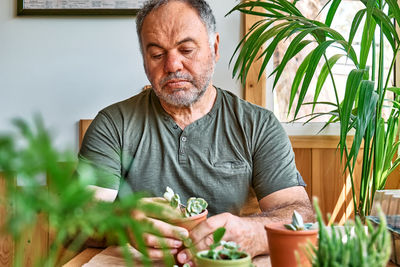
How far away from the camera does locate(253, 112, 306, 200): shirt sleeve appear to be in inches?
61.6

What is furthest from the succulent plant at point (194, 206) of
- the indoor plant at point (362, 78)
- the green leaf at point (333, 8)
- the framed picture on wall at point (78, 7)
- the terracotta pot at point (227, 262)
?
the framed picture on wall at point (78, 7)

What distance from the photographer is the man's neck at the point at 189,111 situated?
67.1 inches

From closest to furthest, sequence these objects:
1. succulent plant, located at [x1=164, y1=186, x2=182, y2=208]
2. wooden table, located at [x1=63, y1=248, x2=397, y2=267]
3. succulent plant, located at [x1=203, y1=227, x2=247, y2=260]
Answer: succulent plant, located at [x1=203, y1=227, x2=247, y2=260] → succulent plant, located at [x1=164, y1=186, x2=182, y2=208] → wooden table, located at [x1=63, y1=248, x2=397, y2=267]

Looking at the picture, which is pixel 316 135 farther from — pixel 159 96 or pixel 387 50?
pixel 159 96

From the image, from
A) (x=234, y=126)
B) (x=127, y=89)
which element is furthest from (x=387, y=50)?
(x=127, y=89)

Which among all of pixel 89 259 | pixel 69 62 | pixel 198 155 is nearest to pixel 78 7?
pixel 69 62

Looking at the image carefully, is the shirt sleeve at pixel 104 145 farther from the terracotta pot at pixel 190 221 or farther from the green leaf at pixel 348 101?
the green leaf at pixel 348 101

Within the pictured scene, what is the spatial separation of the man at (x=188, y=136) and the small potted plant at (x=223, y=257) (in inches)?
33.8

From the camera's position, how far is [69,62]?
93.8 inches

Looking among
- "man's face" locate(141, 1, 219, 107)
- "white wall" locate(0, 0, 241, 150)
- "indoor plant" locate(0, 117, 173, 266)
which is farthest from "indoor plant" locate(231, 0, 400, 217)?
"indoor plant" locate(0, 117, 173, 266)

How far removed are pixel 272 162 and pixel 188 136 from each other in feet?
1.01

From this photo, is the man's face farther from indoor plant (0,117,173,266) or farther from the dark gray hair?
indoor plant (0,117,173,266)

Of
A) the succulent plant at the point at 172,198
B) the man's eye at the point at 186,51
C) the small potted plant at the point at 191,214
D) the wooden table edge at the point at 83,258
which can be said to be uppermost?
Answer: the man's eye at the point at 186,51

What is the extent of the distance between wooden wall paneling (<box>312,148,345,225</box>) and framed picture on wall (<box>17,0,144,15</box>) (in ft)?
3.81
